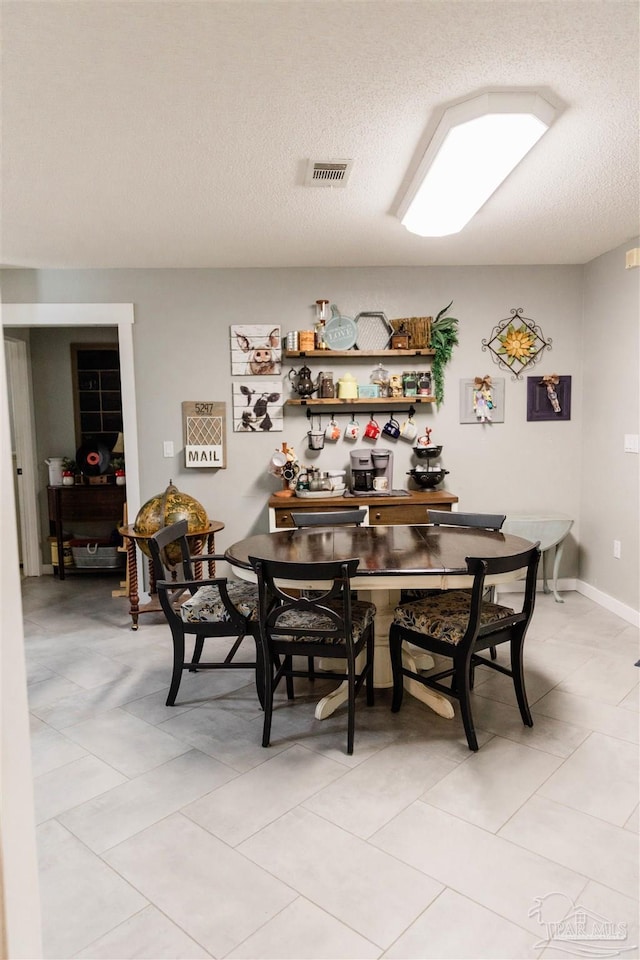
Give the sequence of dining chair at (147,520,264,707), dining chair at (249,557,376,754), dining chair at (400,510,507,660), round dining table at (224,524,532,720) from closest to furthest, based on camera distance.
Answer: dining chair at (249,557,376,754), round dining table at (224,524,532,720), dining chair at (147,520,264,707), dining chair at (400,510,507,660)

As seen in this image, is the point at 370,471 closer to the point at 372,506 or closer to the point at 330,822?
the point at 372,506

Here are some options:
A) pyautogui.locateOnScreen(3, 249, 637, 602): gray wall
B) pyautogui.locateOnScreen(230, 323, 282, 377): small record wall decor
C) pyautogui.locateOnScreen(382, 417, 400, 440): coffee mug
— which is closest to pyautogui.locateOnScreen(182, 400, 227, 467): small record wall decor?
pyautogui.locateOnScreen(3, 249, 637, 602): gray wall

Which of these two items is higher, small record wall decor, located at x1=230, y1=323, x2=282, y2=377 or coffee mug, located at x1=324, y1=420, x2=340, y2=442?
small record wall decor, located at x1=230, y1=323, x2=282, y2=377

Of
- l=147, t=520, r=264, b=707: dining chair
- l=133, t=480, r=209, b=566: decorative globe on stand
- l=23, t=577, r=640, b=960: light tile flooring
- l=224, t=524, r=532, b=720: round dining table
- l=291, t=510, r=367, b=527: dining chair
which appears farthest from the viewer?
l=133, t=480, r=209, b=566: decorative globe on stand

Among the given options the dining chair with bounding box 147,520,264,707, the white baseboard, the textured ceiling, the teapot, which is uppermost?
the textured ceiling

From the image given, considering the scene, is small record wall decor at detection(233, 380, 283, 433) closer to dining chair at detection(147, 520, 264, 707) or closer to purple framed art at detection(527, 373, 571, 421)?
dining chair at detection(147, 520, 264, 707)

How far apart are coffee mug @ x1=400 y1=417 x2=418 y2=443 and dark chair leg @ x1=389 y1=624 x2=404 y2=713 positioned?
2213mm

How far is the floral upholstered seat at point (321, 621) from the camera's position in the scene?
2.61 metres

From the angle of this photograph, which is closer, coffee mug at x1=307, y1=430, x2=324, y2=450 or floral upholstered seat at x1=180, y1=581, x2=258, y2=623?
floral upholstered seat at x1=180, y1=581, x2=258, y2=623

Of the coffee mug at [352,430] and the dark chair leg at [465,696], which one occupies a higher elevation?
the coffee mug at [352,430]

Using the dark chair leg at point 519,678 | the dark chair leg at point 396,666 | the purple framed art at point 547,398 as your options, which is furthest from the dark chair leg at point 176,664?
the purple framed art at point 547,398

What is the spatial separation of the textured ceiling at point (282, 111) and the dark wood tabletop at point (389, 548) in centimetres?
173

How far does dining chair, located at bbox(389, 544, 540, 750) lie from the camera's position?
2512 millimetres

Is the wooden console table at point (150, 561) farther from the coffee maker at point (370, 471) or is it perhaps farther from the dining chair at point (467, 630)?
the dining chair at point (467, 630)
